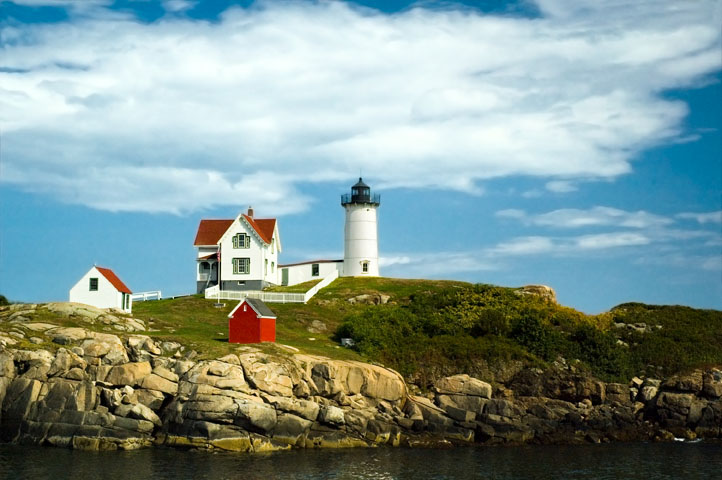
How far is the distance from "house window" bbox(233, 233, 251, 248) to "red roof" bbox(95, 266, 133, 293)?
14042mm

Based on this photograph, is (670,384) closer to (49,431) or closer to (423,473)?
(423,473)

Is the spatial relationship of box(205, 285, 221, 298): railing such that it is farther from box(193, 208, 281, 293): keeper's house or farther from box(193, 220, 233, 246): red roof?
box(193, 220, 233, 246): red roof

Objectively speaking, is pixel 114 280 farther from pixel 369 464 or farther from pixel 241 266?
pixel 369 464

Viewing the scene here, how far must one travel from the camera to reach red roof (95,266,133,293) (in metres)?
55.5

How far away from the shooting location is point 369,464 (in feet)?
114

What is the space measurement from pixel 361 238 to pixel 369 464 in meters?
41.4

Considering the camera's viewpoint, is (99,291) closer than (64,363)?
No

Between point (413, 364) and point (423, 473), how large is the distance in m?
14.9

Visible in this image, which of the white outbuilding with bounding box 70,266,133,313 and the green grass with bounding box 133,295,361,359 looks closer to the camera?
the green grass with bounding box 133,295,361,359

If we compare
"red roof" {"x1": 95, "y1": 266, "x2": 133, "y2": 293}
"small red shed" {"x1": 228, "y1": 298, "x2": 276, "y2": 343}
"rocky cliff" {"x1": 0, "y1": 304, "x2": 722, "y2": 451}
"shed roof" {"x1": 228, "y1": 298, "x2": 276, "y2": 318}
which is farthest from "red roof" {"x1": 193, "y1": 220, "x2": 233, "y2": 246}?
"small red shed" {"x1": 228, "y1": 298, "x2": 276, "y2": 343}

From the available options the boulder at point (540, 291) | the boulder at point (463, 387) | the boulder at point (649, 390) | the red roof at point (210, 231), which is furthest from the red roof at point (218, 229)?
the boulder at point (649, 390)

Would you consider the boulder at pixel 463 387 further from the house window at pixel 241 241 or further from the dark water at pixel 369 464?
the house window at pixel 241 241

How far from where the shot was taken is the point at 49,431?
37938mm

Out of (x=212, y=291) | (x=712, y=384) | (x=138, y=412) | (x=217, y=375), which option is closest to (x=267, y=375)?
(x=217, y=375)
